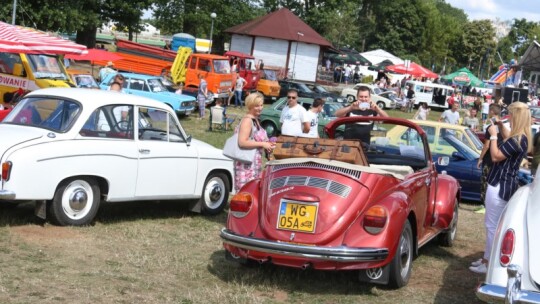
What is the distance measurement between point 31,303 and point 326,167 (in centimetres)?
272

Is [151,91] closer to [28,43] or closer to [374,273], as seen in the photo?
[28,43]

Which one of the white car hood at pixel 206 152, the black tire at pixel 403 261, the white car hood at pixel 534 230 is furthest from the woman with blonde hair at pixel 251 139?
the white car hood at pixel 534 230

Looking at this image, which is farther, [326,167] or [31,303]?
[326,167]

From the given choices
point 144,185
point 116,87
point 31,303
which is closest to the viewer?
point 31,303

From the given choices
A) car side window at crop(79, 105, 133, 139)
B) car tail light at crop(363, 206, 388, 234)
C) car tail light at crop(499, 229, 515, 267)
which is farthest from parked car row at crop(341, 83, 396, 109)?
car tail light at crop(499, 229, 515, 267)

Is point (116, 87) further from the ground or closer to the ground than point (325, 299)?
further from the ground

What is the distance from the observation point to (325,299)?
6125 millimetres

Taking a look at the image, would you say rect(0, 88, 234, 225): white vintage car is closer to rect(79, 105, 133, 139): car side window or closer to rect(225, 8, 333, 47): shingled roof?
rect(79, 105, 133, 139): car side window

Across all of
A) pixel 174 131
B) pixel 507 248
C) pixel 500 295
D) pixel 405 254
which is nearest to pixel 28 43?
pixel 174 131

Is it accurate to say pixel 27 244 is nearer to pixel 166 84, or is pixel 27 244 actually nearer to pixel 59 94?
pixel 59 94

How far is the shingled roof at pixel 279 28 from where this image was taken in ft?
160

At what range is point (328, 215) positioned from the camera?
6.03 m

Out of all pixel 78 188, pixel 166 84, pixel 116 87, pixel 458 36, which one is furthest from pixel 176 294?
pixel 458 36

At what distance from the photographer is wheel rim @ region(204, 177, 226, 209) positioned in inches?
384
